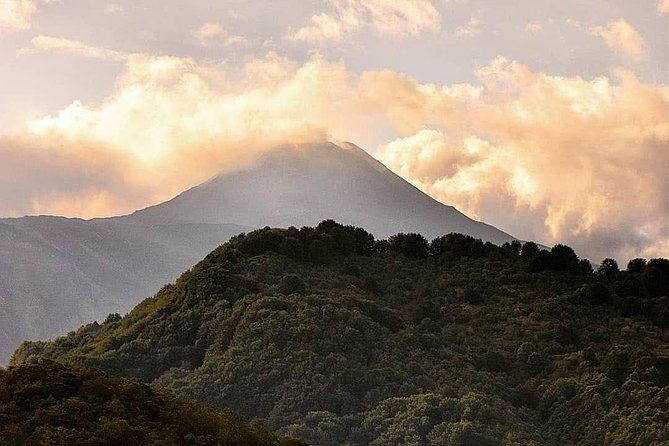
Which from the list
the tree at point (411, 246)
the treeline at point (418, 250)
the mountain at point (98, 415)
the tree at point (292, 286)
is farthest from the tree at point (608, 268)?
the mountain at point (98, 415)

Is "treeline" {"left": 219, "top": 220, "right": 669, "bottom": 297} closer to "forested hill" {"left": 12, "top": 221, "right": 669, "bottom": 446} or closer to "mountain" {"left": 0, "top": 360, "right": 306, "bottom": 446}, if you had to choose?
"forested hill" {"left": 12, "top": 221, "right": 669, "bottom": 446}

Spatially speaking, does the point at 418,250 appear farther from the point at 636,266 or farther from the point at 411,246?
the point at 636,266

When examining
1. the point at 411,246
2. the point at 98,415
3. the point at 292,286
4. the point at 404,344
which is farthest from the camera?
the point at 411,246

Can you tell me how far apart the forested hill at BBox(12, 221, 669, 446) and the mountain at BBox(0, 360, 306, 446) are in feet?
100

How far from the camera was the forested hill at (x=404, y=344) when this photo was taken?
201 feet

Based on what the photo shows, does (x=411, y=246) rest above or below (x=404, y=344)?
above

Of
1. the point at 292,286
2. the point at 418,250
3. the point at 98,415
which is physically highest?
the point at 418,250

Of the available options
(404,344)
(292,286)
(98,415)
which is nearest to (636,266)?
(404,344)

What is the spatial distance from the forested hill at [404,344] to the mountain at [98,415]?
100ft

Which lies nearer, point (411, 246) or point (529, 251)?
point (529, 251)

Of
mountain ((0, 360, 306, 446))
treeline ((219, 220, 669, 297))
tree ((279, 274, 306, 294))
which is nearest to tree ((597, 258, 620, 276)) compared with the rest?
treeline ((219, 220, 669, 297))

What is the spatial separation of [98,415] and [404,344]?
4530 cm

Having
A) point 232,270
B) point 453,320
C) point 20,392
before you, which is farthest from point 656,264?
point 20,392

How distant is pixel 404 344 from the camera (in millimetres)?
71250
